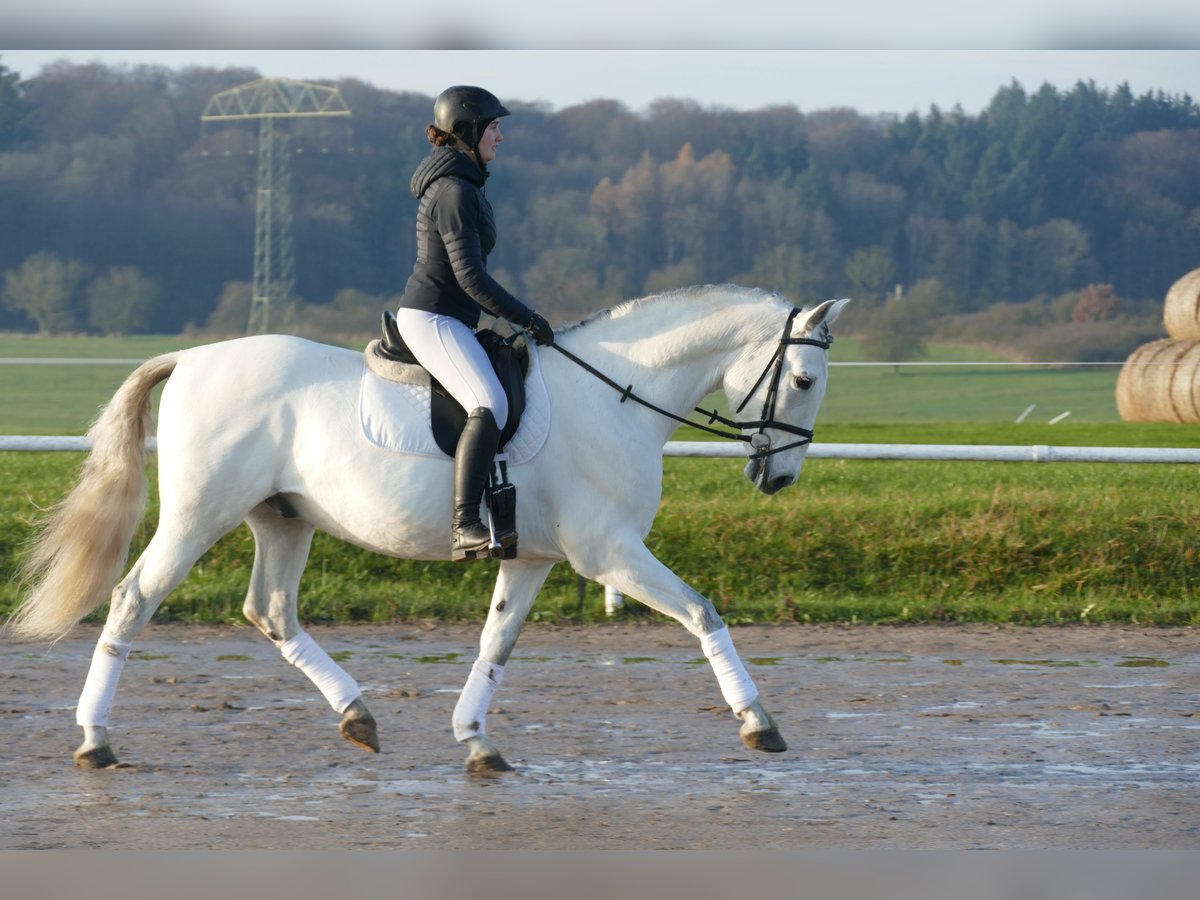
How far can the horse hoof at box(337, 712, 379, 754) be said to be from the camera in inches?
231

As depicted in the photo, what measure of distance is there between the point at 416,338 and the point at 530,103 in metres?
25.8

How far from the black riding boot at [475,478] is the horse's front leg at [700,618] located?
39 centimetres

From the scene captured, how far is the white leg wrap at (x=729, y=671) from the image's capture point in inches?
226

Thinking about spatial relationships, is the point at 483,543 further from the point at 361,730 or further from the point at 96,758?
the point at 96,758

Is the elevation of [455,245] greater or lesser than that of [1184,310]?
greater

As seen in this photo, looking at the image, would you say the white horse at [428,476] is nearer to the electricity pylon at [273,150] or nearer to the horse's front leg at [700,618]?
the horse's front leg at [700,618]

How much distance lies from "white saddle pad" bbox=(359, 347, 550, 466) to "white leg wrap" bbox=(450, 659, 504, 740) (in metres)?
0.78

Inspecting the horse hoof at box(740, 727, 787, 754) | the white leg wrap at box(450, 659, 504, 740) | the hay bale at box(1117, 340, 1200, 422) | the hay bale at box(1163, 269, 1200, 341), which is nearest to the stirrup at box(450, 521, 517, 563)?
the white leg wrap at box(450, 659, 504, 740)

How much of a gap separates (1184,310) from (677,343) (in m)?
17.8

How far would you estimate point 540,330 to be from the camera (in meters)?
5.84

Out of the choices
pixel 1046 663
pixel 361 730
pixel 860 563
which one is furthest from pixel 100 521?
pixel 860 563

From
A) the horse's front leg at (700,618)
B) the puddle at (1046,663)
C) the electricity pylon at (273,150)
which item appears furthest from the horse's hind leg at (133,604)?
the electricity pylon at (273,150)

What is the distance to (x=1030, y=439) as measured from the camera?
18781 millimetres

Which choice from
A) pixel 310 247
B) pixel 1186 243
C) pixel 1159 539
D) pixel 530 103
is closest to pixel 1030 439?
pixel 1159 539
